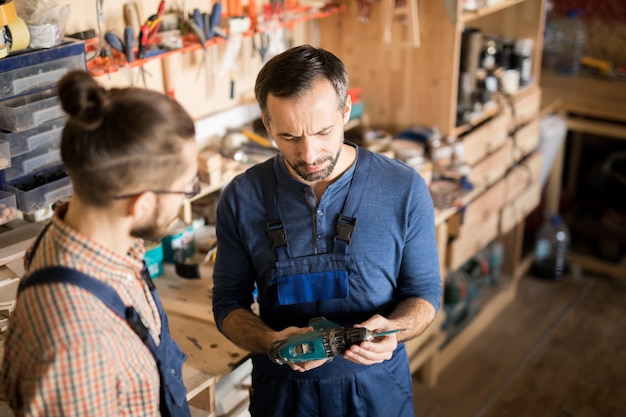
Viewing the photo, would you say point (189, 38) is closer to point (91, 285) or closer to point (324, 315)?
point (324, 315)

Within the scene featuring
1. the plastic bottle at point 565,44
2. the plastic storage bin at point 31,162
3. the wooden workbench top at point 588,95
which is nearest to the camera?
the plastic storage bin at point 31,162

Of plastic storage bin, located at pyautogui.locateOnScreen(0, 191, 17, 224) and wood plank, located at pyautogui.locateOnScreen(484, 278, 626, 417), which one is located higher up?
plastic storage bin, located at pyautogui.locateOnScreen(0, 191, 17, 224)

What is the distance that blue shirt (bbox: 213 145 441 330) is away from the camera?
175 cm

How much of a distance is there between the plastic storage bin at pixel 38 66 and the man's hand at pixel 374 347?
102 cm

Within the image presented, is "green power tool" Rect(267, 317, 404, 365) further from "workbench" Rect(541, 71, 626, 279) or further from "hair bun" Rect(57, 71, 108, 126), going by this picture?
"workbench" Rect(541, 71, 626, 279)

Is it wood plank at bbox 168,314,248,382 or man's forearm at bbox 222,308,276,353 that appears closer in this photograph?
man's forearm at bbox 222,308,276,353

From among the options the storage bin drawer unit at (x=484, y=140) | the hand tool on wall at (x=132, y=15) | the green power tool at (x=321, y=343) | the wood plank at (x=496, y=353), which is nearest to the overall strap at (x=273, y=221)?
the green power tool at (x=321, y=343)

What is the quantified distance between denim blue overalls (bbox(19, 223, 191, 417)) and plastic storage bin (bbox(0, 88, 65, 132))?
745mm

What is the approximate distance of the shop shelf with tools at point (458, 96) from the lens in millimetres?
2922

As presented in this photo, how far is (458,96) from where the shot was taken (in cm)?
312

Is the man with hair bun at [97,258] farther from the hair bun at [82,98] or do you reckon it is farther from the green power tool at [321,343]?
the green power tool at [321,343]

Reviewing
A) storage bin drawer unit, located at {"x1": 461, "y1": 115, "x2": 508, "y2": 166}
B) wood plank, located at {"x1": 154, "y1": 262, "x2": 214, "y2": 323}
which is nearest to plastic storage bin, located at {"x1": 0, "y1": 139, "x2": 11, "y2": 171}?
wood plank, located at {"x1": 154, "y1": 262, "x2": 214, "y2": 323}

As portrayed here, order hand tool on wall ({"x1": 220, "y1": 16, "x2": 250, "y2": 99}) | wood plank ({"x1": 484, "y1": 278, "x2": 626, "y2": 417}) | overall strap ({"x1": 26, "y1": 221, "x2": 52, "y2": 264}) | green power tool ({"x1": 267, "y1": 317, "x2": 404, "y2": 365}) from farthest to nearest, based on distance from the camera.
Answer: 1. wood plank ({"x1": 484, "y1": 278, "x2": 626, "y2": 417})
2. hand tool on wall ({"x1": 220, "y1": 16, "x2": 250, "y2": 99})
3. green power tool ({"x1": 267, "y1": 317, "x2": 404, "y2": 365})
4. overall strap ({"x1": 26, "y1": 221, "x2": 52, "y2": 264})

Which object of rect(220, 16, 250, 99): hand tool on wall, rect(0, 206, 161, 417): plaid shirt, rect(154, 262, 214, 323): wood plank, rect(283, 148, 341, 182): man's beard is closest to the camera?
rect(0, 206, 161, 417): plaid shirt
